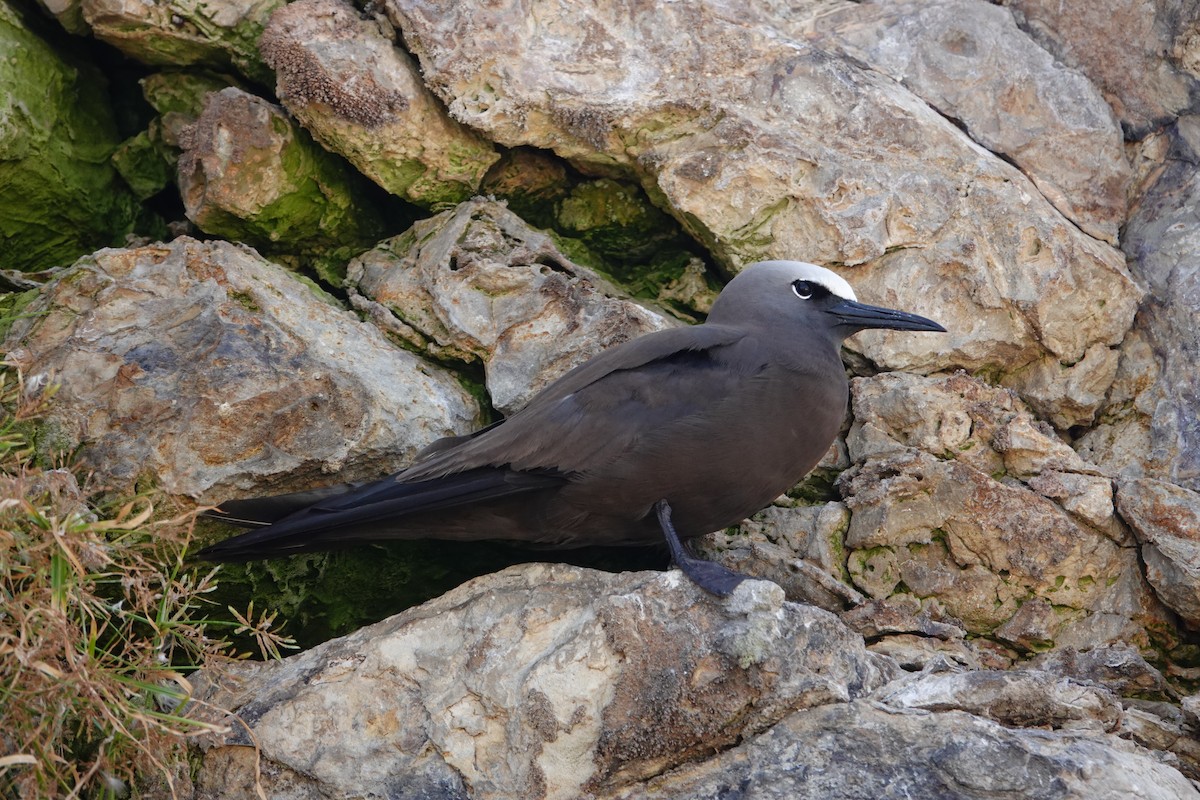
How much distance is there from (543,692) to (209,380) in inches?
75.9

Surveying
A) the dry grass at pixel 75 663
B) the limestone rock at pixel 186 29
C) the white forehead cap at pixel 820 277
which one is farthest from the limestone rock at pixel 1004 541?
the limestone rock at pixel 186 29

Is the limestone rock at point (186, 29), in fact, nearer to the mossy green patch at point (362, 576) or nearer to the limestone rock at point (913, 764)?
the mossy green patch at point (362, 576)

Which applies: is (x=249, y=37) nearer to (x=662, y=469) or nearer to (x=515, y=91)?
(x=515, y=91)

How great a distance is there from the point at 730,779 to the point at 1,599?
2171mm

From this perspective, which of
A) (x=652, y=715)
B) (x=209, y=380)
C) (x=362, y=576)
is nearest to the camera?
(x=652, y=715)

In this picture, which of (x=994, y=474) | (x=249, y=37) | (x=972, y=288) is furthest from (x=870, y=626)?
(x=249, y=37)

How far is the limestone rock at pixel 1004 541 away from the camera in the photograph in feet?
15.4

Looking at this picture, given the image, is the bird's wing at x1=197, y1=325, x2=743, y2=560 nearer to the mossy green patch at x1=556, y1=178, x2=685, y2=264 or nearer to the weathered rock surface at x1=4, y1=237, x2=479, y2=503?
the weathered rock surface at x1=4, y1=237, x2=479, y2=503

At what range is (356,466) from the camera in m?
4.74

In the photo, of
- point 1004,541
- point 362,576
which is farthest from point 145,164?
point 1004,541

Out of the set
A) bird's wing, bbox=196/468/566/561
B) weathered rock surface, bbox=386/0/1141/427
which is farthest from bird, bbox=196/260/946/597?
weathered rock surface, bbox=386/0/1141/427

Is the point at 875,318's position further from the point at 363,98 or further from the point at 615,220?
the point at 363,98

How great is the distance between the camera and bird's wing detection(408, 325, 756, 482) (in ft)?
14.3

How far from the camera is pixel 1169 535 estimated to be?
15.1ft
